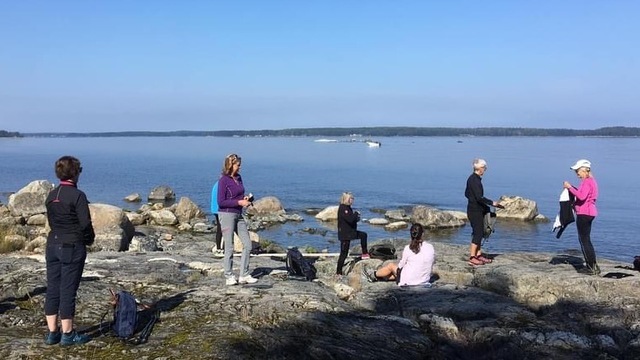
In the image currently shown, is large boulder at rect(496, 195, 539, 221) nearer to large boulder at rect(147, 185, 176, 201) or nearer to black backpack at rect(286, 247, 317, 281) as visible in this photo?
large boulder at rect(147, 185, 176, 201)

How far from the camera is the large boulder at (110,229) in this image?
623 inches

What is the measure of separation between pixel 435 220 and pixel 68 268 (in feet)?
87.0

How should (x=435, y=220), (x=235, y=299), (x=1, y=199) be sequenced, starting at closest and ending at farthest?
(x=235, y=299) < (x=435, y=220) < (x=1, y=199)

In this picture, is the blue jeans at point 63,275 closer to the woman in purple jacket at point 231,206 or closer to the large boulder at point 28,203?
the woman in purple jacket at point 231,206

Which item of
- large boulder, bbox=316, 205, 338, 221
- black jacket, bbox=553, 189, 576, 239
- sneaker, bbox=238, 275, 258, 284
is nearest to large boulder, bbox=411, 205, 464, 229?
large boulder, bbox=316, 205, 338, 221

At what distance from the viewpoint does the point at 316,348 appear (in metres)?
6.57

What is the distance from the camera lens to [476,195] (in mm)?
11203

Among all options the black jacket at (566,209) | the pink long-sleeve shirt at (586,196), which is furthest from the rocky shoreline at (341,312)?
the pink long-sleeve shirt at (586,196)

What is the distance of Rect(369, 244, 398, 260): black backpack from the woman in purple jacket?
15.2 feet

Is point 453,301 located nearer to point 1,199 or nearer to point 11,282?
point 11,282

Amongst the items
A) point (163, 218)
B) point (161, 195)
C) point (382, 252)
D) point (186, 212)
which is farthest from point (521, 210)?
point (161, 195)

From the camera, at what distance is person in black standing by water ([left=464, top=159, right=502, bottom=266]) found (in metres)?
11.2

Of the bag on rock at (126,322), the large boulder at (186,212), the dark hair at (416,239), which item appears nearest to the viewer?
the bag on rock at (126,322)

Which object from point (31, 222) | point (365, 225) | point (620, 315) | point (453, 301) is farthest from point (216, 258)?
point (365, 225)
